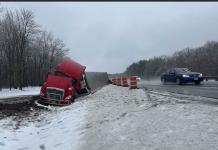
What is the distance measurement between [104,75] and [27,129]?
108 feet

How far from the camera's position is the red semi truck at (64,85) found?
80.3 ft

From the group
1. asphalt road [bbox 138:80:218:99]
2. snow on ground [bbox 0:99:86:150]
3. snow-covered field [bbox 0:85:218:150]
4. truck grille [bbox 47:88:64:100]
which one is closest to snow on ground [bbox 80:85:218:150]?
snow-covered field [bbox 0:85:218:150]

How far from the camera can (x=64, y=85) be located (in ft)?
82.1

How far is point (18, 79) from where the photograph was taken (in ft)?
279

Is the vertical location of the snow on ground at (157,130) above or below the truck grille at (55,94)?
below

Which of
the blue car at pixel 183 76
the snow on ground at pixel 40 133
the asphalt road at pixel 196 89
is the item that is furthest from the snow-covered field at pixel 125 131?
the blue car at pixel 183 76

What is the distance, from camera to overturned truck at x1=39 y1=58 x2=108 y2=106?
963 inches

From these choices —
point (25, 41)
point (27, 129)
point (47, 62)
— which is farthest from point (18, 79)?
point (27, 129)

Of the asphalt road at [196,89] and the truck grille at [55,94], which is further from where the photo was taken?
the truck grille at [55,94]

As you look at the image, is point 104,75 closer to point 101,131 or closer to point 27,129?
point 27,129

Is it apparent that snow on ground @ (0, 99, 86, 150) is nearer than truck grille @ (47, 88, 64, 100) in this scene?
Yes

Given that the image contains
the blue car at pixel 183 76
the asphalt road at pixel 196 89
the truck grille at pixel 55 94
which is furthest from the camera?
the blue car at pixel 183 76

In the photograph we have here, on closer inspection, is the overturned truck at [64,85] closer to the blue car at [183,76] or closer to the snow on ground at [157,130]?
the blue car at [183,76]

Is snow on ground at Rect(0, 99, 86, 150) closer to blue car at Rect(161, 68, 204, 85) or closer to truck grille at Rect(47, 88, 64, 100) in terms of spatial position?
truck grille at Rect(47, 88, 64, 100)
